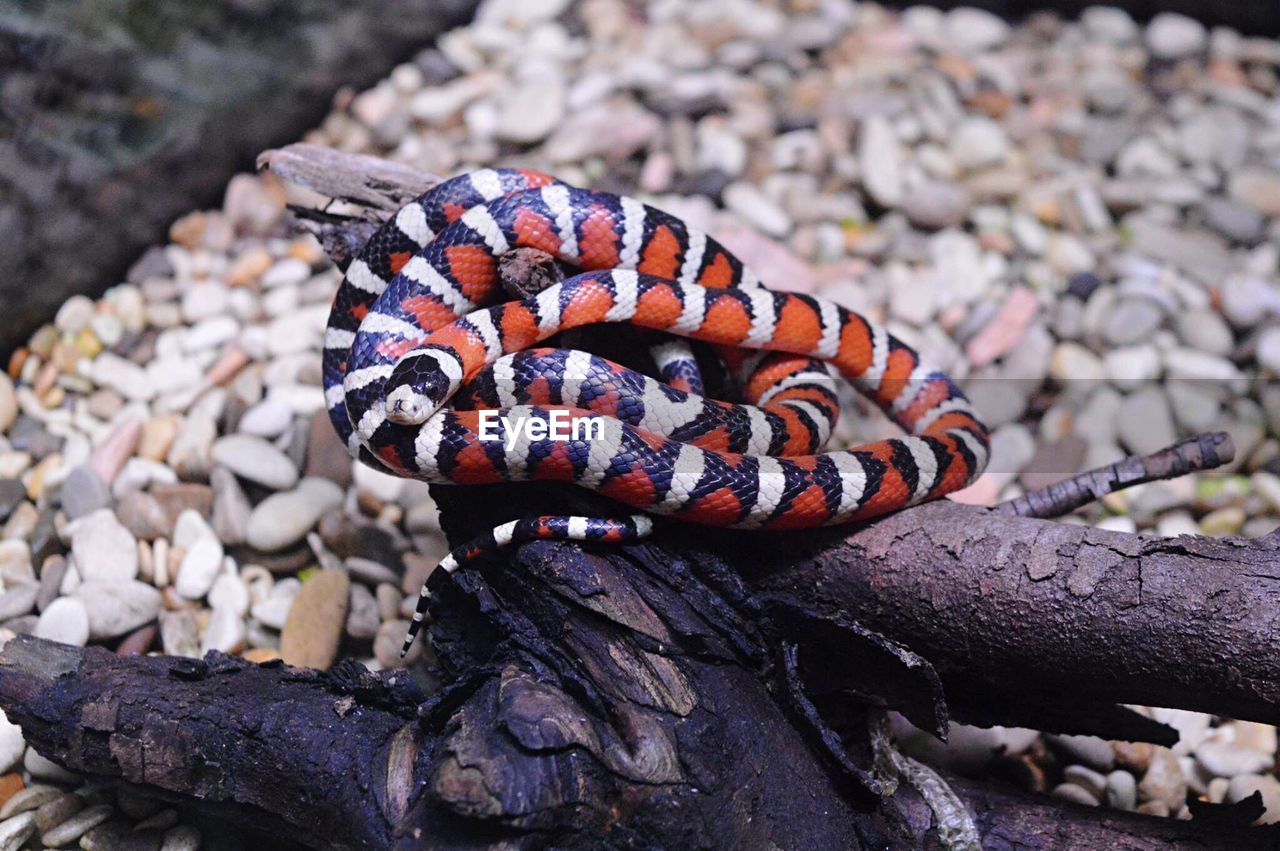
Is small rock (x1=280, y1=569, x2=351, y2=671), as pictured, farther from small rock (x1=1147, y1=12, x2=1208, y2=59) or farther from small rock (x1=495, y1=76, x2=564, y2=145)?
small rock (x1=1147, y1=12, x2=1208, y2=59)

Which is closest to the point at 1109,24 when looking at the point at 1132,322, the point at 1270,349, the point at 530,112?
the point at 1132,322

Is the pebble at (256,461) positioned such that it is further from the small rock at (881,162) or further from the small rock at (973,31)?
the small rock at (973,31)

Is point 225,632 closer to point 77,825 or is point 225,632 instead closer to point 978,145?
point 77,825

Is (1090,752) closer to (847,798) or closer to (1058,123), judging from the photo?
(847,798)

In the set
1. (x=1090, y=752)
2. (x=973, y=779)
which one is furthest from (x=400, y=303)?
(x=1090, y=752)

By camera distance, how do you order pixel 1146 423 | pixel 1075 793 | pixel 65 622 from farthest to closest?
1. pixel 1146 423
2. pixel 65 622
3. pixel 1075 793

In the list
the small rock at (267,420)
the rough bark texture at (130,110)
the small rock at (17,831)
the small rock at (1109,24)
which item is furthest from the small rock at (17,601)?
the small rock at (1109,24)

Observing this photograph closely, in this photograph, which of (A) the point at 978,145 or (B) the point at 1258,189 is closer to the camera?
(B) the point at 1258,189
